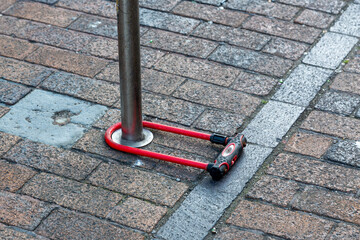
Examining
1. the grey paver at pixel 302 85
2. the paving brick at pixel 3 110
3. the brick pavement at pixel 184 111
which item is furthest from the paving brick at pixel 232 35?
the paving brick at pixel 3 110

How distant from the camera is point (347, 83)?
14.9 feet

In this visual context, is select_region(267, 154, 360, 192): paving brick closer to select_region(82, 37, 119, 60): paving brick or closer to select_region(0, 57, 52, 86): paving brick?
select_region(82, 37, 119, 60): paving brick

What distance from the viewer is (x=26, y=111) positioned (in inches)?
166

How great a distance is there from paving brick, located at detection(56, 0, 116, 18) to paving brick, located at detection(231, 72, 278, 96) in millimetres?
1553

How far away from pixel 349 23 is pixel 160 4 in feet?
5.85

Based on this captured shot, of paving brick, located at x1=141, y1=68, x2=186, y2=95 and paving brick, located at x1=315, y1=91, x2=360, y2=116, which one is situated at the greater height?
paving brick, located at x1=141, y1=68, x2=186, y2=95

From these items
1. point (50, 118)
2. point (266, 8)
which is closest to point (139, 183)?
point (50, 118)

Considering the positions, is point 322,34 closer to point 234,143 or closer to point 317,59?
point 317,59

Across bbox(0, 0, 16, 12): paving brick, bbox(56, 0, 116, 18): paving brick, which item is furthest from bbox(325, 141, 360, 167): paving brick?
bbox(0, 0, 16, 12): paving brick

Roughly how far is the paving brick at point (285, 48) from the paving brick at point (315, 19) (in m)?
0.39

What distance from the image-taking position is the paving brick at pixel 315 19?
17.4 feet

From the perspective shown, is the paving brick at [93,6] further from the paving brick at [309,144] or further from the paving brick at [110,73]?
the paving brick at [309,144]

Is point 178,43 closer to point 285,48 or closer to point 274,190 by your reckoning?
point 285,48

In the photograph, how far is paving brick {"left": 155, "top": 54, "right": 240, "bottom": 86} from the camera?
459 centimetres
